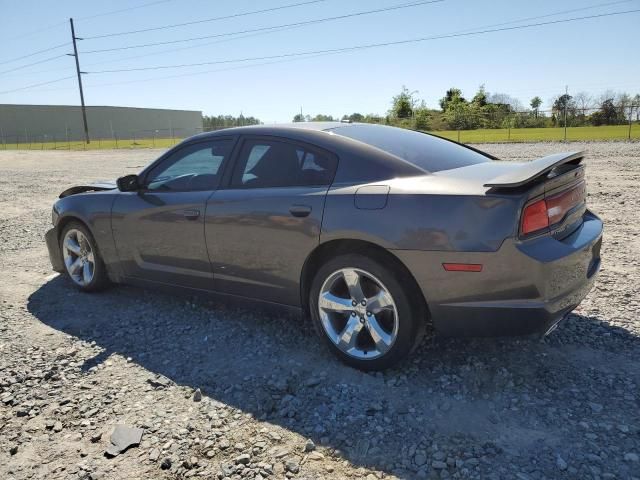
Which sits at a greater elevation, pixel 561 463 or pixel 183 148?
pixel 183 148

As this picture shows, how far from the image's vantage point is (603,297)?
4113 millimetres

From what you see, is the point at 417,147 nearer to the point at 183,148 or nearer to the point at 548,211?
the point at 548,211

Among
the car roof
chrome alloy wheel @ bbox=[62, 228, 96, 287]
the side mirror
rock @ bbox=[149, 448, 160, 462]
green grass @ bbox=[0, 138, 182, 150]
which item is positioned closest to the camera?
rock @ bbox=[149, 448, 160, 462]

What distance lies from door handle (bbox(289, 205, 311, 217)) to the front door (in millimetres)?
856

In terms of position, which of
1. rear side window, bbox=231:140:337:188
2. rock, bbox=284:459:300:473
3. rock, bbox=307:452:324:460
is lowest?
rock, bbox=307:452:324:460

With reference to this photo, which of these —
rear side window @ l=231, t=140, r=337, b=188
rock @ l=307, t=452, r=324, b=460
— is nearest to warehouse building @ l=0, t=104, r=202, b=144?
rear side window @ l=231, t=140, r=337, b=188

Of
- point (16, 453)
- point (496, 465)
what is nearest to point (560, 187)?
point (496, 465)

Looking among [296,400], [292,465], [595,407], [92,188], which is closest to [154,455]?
[292,465]

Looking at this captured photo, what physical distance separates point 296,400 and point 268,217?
1.21 metres

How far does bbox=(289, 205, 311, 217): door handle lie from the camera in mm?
3219

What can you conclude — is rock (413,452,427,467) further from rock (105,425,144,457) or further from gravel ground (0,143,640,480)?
rock (105,425,144,457)

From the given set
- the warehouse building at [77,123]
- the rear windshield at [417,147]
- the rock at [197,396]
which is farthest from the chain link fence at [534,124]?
the warehouse building at [77,123]

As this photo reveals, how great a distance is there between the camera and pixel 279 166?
352 centimetres

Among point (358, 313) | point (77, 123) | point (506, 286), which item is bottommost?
point (358, 313)
